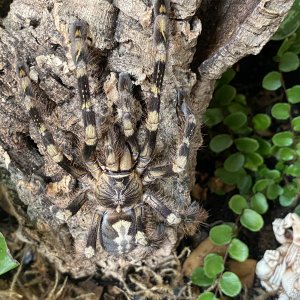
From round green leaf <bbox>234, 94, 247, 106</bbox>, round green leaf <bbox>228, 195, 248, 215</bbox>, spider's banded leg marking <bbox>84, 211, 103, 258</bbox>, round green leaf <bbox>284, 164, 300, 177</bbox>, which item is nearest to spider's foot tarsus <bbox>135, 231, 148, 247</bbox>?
spider's banded leg marking <bbox>84, 211, 103, 258</bbox>

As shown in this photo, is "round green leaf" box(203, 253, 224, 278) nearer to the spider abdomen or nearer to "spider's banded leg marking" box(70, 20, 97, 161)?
the spider abdomen

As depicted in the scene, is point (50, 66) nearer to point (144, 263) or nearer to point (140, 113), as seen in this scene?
point (140, 113)

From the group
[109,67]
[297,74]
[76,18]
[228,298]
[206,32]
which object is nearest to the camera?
[76,18]

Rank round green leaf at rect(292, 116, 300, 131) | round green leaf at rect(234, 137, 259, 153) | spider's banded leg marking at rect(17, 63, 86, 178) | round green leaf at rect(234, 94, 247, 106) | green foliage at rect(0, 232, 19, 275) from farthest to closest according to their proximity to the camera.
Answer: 1. round green leaf at rect(234, 94, 247, 106)
2. round green leaf at rect(234, 137, 259, 153)
3. round green leaf at rect(292, 116, 300, 131)
4. green foliage at rect(0, 232, 19, 275)
5. spider's banded leg marking at rect(17, 63, 86, 178)

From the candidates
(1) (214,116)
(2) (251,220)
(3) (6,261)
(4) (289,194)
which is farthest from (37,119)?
(4) (289,194)

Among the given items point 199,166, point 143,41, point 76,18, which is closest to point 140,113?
point 143,41

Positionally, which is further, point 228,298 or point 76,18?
point 228,298

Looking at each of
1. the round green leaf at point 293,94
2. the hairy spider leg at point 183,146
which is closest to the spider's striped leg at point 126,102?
the hairy spider leg at point 183,146

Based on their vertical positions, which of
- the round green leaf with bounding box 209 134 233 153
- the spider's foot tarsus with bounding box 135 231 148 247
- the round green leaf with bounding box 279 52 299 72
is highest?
the round green leaf with bounding box 279 52 299 72

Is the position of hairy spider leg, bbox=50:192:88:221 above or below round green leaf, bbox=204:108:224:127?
above
